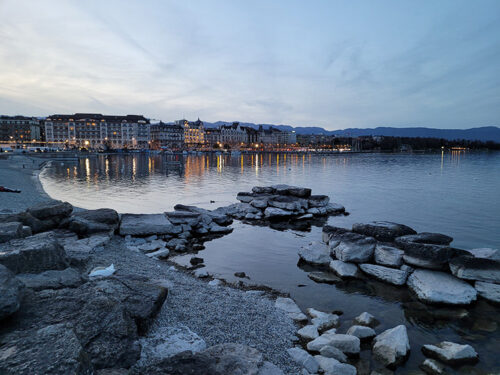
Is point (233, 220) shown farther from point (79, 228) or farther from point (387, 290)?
point (387, 290)

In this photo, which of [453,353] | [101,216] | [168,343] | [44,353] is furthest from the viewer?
[101,216]

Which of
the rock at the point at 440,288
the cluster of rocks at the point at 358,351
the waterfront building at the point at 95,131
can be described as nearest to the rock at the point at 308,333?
the cluster of rocks at the point at 358,351

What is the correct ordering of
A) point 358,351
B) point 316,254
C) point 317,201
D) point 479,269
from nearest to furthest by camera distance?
point 358,351
point 479,269
point 316,254
point 317,201

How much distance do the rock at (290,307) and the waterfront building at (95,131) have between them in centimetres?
17524

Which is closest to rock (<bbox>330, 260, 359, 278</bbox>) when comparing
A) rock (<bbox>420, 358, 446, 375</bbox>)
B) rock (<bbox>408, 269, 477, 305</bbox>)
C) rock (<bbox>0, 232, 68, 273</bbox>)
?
rock (<bbox>408, 269, 477, 305</bbox>)

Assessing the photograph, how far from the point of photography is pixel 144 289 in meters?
7.38

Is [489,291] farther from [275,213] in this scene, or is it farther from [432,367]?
[275,213]

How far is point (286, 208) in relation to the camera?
943 inches

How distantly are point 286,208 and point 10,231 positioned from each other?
17637 millimetres

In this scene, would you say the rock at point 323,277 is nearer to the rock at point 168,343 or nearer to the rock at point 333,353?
the rock at point 333,353

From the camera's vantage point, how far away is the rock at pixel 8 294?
4.62 meters

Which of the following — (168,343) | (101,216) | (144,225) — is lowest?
(168,343)

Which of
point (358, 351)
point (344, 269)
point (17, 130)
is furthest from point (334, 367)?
point (17, 130)

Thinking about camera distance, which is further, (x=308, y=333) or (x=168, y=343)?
(x=308, y=333)
